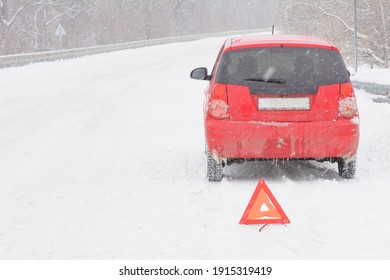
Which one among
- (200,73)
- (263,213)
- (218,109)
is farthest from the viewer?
(200,73)

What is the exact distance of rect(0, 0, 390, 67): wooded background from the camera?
2783 centimetres

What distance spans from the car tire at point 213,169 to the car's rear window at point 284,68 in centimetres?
87

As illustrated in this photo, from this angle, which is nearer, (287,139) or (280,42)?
(287,139)

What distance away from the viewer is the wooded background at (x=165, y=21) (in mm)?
27828

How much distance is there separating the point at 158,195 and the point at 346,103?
2.22 m

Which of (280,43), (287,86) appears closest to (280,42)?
(280,43)

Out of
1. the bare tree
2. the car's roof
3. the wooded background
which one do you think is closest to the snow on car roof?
the car's roof

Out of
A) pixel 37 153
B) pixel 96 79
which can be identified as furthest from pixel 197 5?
pixel 37 153

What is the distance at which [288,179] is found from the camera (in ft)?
23.6

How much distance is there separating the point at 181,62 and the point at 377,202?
82.5ft

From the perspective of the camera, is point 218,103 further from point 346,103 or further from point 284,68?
point 346,103

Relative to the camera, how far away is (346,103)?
6840 mm

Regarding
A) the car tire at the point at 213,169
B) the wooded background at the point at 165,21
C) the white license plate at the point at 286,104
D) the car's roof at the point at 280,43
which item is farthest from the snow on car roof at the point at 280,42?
the wooded background at the point at 165,21

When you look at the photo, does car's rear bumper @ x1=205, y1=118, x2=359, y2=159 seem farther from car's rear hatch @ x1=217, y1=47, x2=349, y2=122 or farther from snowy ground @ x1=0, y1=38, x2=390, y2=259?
snowy ground @ x1=0, y1=38, x2=390, y2=259
